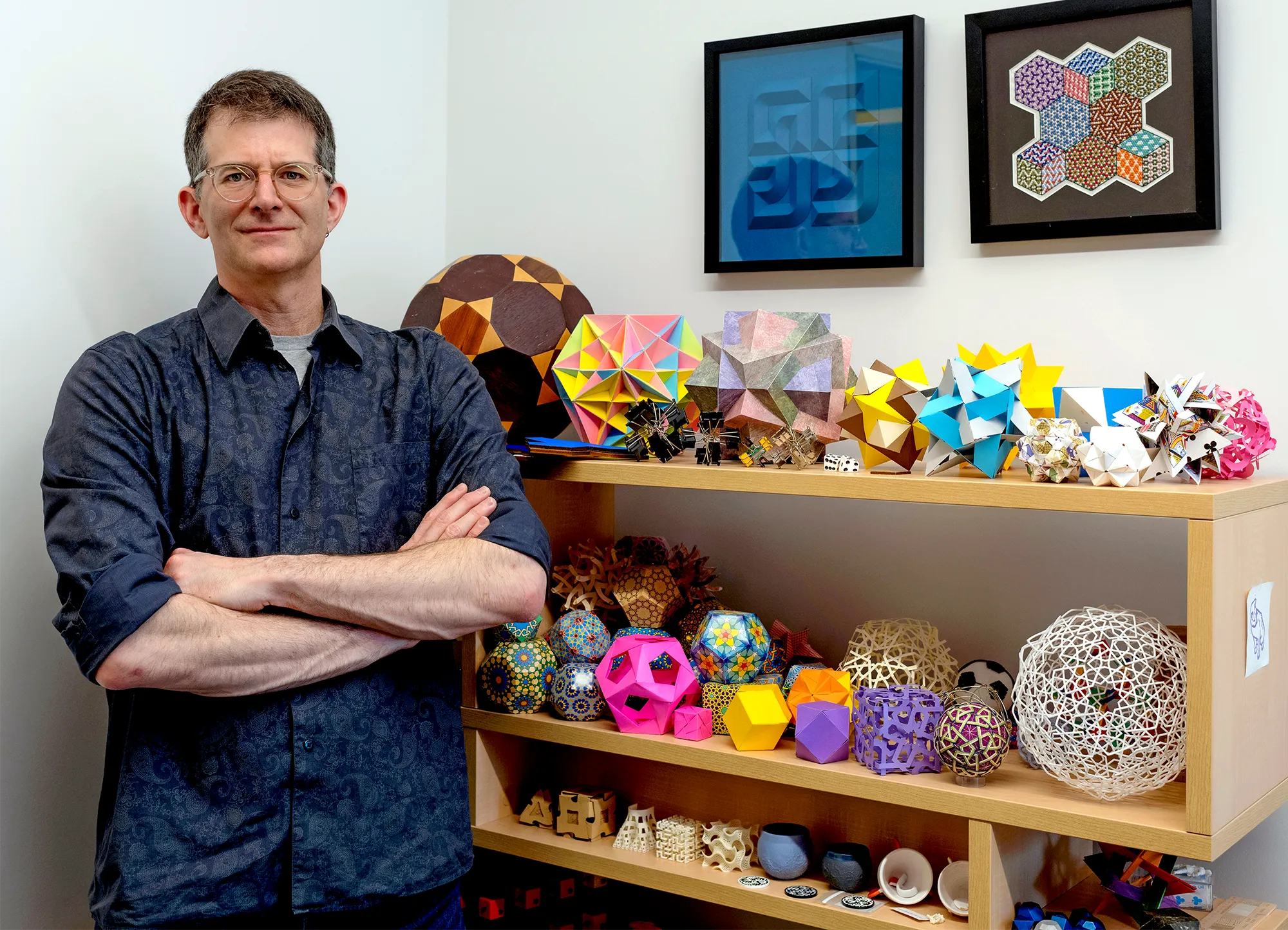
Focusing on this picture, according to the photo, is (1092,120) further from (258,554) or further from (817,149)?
(258,554)

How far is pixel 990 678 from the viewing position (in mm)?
1643

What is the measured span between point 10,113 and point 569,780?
129cm

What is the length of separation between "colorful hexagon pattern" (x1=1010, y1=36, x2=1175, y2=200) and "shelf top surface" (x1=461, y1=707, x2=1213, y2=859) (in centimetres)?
80

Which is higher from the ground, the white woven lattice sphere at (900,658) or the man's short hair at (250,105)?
the man's short hair at (250,105)

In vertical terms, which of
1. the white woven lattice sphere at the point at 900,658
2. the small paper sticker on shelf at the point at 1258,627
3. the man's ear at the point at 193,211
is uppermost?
the man's ear at the point at 193,211

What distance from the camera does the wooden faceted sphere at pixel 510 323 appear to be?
5.82 ft

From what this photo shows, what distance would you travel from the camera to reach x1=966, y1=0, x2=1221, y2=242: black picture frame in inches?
61.9

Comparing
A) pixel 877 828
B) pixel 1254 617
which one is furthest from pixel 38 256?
pixel 1254 617

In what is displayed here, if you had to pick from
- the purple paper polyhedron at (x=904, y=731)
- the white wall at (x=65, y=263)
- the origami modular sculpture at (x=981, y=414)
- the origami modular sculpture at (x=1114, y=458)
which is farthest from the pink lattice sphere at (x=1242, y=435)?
the white wall at (x=65, y=263)

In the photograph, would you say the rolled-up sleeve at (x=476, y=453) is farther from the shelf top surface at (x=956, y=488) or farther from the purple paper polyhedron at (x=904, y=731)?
the purple paper polyhedron at (x=904, y=731)

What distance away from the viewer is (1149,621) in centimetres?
137

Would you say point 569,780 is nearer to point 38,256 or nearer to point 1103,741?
point 1103,741

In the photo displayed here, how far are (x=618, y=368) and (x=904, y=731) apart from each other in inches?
24.4

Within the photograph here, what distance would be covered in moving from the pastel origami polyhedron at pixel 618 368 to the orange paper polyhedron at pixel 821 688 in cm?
41
